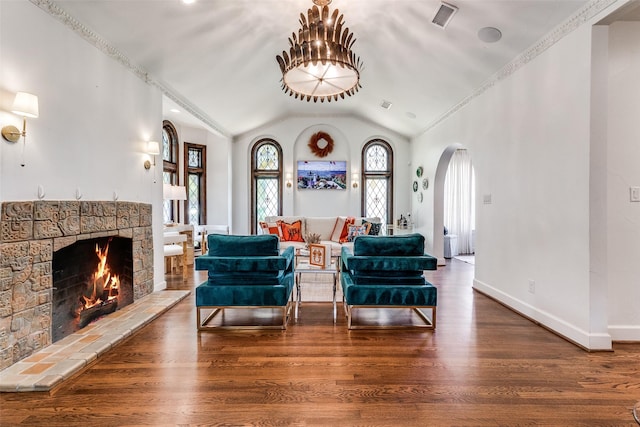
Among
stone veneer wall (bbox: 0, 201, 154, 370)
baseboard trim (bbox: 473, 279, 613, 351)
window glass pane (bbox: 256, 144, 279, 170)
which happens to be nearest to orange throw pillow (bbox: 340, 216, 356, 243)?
baseboard trim (bbox: 473, 279, 613, 351)

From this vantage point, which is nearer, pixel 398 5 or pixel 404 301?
pixel 404 301

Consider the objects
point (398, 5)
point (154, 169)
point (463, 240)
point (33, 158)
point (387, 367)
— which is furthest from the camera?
point (463, 240)

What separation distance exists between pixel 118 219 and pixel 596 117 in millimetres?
4499

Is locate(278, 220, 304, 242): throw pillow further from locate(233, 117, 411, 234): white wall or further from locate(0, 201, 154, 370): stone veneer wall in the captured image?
locate(0, 201, 154, 370): stone veneer wall

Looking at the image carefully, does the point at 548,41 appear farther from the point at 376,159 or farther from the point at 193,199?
the point at 193,199

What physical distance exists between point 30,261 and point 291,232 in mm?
4014

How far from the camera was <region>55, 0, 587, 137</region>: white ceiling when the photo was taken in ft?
9.27

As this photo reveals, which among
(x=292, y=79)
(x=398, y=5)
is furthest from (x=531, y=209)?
(x=292, y=79)

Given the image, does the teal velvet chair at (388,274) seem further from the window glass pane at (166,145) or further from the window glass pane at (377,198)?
the window glass pane at (166,145)

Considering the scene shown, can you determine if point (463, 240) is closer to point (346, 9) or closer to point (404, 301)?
point (404, 301)

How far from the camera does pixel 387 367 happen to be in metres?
2.20

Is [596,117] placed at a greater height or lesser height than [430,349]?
greater

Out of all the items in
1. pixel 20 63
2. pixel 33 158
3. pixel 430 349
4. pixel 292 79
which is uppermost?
pixel 292 79

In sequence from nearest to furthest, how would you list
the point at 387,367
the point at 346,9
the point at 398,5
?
the point at 387,367, the point at 398,5, the point at 346,9
